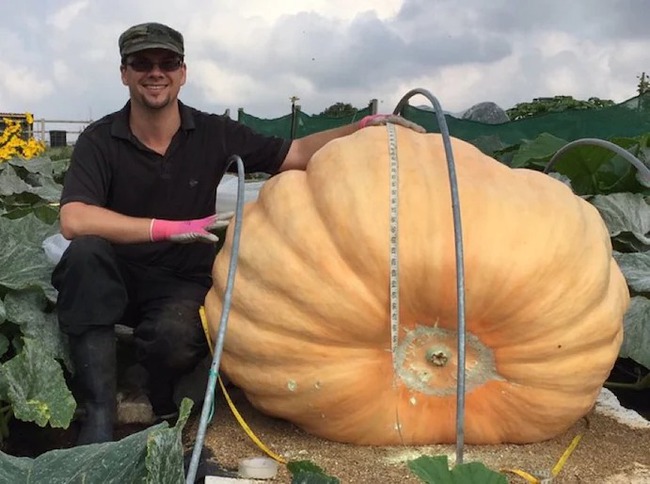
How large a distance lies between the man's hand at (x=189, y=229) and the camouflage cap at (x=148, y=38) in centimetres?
71

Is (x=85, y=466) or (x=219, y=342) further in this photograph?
(x=219, y=342)

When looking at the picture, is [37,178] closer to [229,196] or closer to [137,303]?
[229,196]

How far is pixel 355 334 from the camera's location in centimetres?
204

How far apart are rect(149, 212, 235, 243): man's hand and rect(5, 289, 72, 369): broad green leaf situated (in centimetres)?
48

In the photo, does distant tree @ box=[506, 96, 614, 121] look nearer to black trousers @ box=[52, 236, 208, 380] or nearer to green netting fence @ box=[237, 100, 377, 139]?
green netting fence @ box=[237, 100, 377, 139]

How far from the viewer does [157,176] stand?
280 centimetres

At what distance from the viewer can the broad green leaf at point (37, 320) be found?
2508 millimetres

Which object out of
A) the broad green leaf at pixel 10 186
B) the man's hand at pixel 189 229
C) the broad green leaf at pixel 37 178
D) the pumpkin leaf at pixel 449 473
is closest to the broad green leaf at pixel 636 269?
the man's hand at pixel 189 229

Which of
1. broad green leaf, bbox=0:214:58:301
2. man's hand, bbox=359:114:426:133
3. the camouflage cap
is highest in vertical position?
the camouflage cap

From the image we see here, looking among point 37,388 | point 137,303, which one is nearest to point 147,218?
point 137,303

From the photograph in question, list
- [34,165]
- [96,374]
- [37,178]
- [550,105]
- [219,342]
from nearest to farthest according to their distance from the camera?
1. [219,342]
2. [96,374]
3. [37,178]
4. [34,165]
5. [550,105]

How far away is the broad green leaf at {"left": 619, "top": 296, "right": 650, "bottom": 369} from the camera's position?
248cm

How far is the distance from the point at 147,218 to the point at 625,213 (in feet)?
6.39

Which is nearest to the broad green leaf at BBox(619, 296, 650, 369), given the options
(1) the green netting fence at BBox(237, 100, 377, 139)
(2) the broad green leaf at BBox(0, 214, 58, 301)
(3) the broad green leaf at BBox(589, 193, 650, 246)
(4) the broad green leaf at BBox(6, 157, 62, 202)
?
(3) the broad green leaf at BBox(589, 193, 650, 246)
